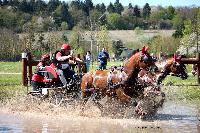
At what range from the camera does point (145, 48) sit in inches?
588

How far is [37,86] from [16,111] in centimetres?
110

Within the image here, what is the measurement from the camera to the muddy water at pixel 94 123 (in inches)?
513

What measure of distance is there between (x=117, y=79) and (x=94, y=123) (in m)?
1.60

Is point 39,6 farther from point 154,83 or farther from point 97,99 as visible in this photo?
point 154,83

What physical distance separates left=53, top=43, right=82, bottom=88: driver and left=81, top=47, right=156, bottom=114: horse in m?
0.82

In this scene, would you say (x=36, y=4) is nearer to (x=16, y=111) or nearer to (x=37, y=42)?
(x=37, y=42)

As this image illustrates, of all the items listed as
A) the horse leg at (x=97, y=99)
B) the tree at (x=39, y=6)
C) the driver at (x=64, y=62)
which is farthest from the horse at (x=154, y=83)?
the tree at (x=39, y=6)

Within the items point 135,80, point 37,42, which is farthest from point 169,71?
point 37,42

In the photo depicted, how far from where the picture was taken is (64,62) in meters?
16.8

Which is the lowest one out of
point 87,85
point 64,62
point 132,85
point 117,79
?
point 87,85

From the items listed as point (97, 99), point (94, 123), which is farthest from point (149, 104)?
point (94, 123)

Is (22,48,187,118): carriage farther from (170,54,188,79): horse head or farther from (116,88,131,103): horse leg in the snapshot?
(170,54,188,79): horse head

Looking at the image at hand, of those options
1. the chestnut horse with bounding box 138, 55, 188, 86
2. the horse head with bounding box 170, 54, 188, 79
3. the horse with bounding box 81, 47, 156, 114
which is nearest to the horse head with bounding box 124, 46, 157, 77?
the horse with bounding box 81, 47, 156, 114

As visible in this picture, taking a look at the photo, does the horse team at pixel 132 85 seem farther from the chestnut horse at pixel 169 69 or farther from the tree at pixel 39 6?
the tree at pixel 39 6
